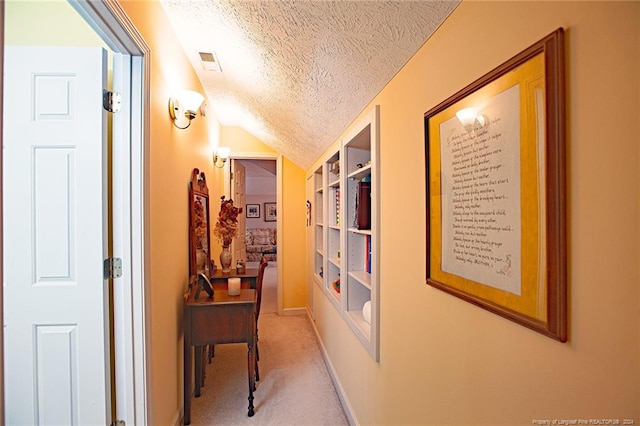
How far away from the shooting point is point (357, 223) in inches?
78.5

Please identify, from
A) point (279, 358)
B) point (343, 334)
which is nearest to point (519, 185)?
point (343, 334)

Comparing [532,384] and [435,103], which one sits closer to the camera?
[532,384]

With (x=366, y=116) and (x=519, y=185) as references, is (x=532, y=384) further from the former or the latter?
(x=366, y=116)

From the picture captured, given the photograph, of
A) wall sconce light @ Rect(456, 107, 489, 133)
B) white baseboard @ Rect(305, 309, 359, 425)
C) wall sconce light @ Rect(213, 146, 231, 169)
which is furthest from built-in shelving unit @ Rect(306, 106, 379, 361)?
wall sconce light @ Rect(213, 146, 231, 169)

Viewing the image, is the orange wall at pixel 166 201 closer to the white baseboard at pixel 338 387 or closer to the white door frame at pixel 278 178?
the white baseboard at pixel 338 387

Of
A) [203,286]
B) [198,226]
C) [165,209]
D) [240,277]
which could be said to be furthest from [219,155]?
[165,209]

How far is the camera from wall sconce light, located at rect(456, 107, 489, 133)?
0.78 m

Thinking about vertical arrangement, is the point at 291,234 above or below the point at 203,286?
above

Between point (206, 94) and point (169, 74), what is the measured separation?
3.78ft

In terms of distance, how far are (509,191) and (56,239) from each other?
180 centimetres

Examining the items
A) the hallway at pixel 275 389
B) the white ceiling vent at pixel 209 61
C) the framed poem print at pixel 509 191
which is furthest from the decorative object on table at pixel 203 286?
the framed poem print at pixel 509 191

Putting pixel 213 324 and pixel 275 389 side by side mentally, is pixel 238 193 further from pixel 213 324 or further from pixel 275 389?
pixel 275 389

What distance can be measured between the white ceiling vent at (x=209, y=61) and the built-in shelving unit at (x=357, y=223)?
3.64 ft

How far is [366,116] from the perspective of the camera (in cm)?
168
